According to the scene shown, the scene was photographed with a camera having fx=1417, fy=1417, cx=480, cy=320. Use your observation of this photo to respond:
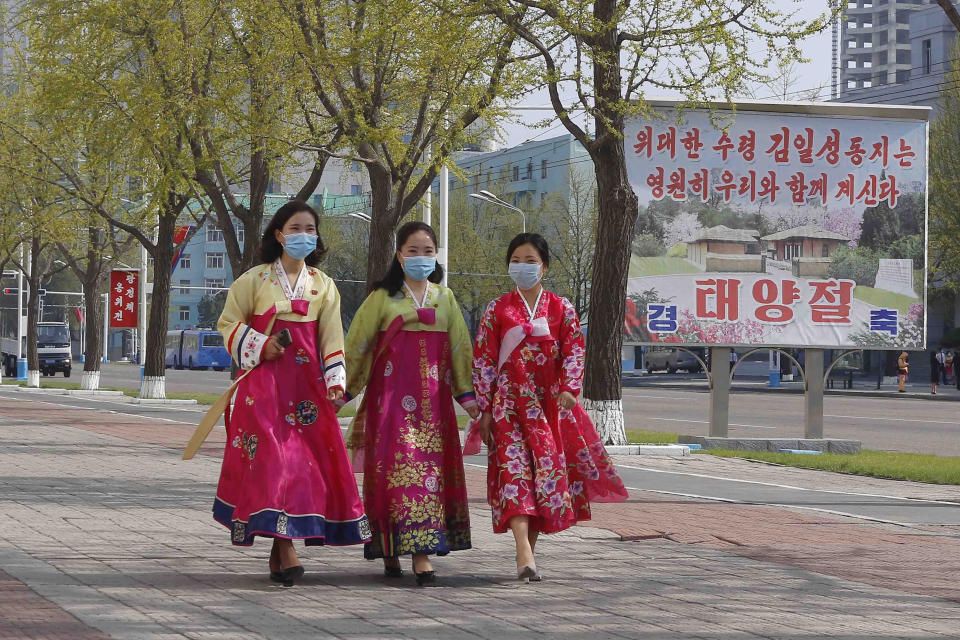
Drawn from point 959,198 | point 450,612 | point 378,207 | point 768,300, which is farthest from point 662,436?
point 959,198

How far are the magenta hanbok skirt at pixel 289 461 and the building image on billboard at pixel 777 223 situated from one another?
10.8 meters

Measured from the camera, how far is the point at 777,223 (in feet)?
58.1

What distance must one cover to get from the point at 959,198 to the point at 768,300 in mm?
32033

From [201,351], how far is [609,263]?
6905 cm

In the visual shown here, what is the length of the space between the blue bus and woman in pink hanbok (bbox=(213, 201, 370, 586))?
249 feet

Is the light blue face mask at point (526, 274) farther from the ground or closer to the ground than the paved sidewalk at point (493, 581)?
farther from the ground

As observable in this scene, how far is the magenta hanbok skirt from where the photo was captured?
262 inches

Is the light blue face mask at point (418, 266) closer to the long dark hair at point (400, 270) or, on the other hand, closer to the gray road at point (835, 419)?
the long dark hair at point (400, 270)

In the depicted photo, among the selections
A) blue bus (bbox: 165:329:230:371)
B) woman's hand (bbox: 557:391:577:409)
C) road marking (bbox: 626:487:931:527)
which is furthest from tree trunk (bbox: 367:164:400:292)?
blue bus (bbox: 165:329:230:371)

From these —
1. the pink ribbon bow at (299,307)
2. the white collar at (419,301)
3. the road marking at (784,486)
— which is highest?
the white collar at (419,301)

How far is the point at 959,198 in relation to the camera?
4703 cm

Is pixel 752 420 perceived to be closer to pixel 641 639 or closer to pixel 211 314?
pixel 641 639

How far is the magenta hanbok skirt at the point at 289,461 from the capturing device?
665 cm

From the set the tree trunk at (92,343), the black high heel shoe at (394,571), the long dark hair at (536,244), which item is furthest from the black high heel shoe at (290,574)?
the tree trunk at (92,343)
